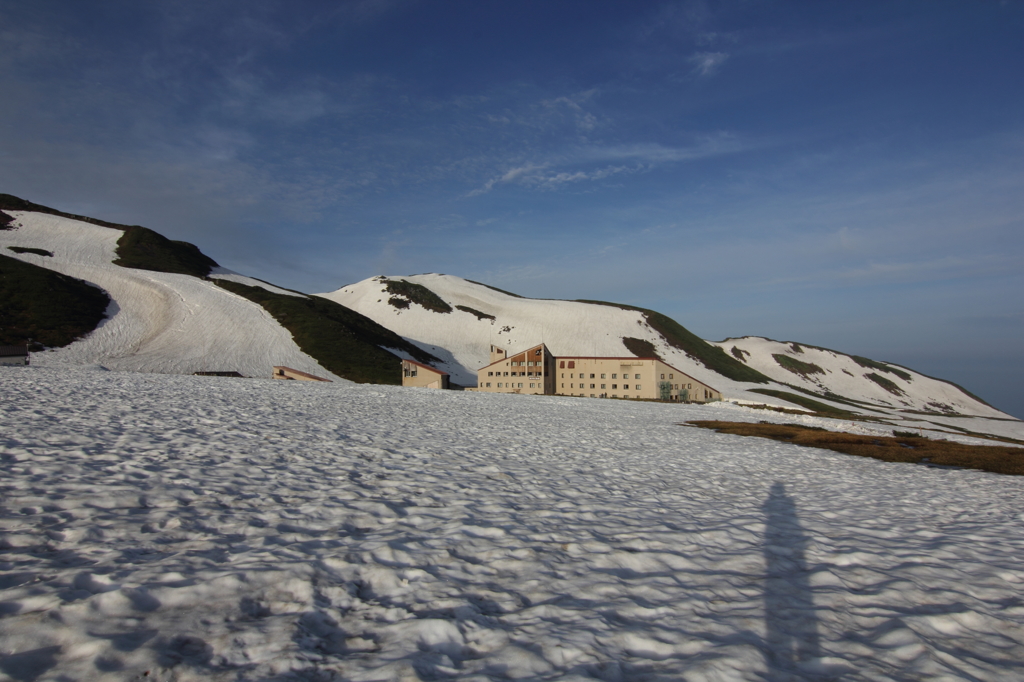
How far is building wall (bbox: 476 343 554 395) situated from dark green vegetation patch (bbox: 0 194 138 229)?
4495 inches

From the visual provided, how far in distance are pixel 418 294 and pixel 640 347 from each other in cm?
7668

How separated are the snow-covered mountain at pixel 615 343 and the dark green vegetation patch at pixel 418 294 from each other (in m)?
0.35

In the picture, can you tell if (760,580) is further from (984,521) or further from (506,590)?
(984,521)

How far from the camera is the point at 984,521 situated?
31.9 ft

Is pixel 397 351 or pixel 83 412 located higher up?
pixel 397 351

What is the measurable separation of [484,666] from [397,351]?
101m

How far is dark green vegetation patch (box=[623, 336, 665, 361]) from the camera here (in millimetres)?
136975

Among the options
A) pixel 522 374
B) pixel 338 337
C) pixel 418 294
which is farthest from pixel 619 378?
pixel 418 294

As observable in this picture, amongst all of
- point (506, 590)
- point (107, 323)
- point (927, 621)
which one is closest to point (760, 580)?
point (927, 621)


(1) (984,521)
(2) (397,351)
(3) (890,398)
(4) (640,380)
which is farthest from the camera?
(3) (890,398)

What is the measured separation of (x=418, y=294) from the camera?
535 feet

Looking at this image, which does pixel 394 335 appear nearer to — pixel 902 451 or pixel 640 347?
pixel 640 347

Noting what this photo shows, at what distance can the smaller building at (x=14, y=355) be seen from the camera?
4066 cm

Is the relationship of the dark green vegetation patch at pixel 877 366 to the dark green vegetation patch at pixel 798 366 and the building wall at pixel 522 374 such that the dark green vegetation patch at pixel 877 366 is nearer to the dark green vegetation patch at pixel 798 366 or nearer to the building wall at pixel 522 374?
the dark green vegetation patch at pixel 798 366
